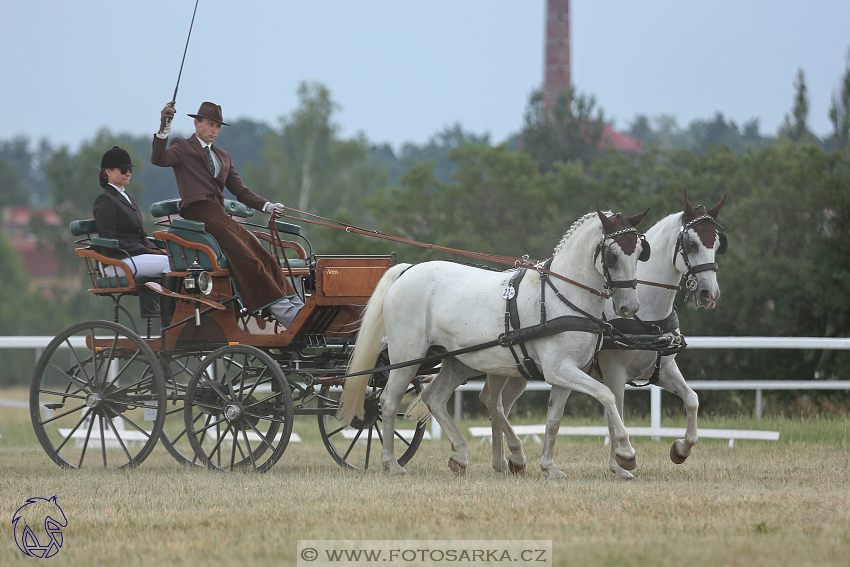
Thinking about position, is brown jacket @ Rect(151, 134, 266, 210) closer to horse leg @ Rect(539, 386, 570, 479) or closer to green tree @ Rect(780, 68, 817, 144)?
horse leg @ Rect(539, 386, 570, 479)

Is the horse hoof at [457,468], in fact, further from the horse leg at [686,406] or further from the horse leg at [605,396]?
the horse leg at [686,406]

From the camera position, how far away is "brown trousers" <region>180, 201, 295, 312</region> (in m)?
8.34

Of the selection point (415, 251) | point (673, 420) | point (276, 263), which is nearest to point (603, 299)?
point (276, 263)

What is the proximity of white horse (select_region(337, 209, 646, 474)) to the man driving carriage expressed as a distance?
728 mm

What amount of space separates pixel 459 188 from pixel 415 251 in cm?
354

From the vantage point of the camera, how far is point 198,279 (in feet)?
27.4


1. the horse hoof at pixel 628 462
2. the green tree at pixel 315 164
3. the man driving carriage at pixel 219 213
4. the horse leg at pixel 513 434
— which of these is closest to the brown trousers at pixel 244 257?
the man driving carriage at pixel 219 213

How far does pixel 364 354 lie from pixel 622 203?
14.7 m

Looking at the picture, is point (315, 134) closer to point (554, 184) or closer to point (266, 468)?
point (554, 184)

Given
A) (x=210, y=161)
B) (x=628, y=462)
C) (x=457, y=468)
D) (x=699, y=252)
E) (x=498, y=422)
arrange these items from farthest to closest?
(x=210, y=161) → (x=498, y=422) → (x=457, y=468) → (x=699, y=252) → (x=628, y=462)

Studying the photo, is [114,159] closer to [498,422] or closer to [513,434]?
[498,422]

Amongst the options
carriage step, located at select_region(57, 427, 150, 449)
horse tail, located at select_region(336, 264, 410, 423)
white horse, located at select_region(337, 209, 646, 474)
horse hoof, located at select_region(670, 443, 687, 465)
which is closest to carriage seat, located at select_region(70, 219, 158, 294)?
horse tail, located at select_region(336, 264, 410, 423)

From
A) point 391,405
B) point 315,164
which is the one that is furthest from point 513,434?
point 315,164

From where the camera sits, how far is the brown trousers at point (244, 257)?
8336 millimetres
